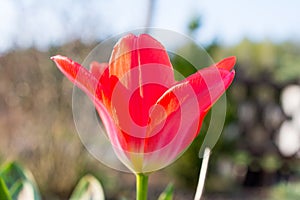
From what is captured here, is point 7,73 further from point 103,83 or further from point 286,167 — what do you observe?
point 103,83

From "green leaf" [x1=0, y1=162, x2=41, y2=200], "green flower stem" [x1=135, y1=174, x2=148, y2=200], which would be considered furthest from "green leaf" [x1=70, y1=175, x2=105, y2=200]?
"green flower stem" [x1=135, y1=174, x2=148, y2=200]

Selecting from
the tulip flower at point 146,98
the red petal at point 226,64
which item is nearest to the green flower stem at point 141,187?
the tulip flower at point 146,98

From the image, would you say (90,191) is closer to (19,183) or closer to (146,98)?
(19,183)

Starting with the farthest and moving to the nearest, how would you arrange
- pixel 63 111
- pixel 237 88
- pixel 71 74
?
pixel 237 88 < pixel 63 111 < pixel 71 74

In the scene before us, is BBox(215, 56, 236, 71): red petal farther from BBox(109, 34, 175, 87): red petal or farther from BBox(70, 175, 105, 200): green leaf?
BBox(70, 175, 105, 200): green leaf

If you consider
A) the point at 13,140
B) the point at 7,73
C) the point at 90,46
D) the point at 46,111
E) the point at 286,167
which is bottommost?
the point at 286,167

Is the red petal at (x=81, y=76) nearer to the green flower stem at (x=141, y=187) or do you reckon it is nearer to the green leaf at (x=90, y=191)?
the green flower stem at (x=141, y=187)

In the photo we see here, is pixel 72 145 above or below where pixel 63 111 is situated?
below

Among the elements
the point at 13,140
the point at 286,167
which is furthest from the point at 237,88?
the point at 13,140
